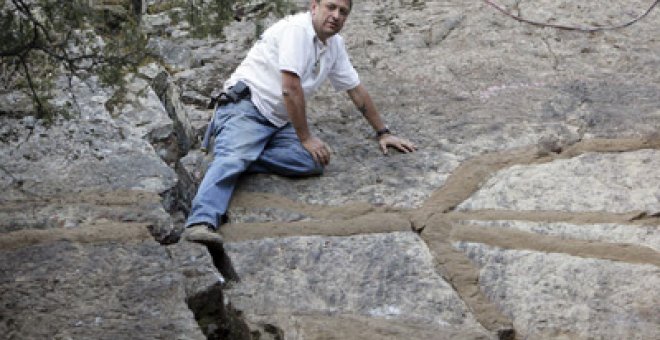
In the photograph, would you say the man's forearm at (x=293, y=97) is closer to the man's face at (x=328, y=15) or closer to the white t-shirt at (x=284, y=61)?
the white t-shirt at (x=284, y=61)

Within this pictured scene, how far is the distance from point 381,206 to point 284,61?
92cm

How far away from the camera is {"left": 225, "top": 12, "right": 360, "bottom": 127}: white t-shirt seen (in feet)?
15.9

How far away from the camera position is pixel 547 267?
169 inches

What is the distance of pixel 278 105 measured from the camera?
5066 millimetres

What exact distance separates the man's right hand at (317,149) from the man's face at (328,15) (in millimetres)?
579

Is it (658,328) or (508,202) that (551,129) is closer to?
(508,202)

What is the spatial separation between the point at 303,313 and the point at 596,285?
1335mm

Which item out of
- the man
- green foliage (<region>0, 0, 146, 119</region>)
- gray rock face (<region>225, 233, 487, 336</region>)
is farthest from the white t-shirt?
green foliage (<region>0, 0, 146, 119</region>)

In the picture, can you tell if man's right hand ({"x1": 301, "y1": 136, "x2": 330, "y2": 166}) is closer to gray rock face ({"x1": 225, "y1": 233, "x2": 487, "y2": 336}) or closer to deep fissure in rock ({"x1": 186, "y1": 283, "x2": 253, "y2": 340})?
gray rock face ({"x1": 225, "y1": 233, "x2": 487, "y2": 336})

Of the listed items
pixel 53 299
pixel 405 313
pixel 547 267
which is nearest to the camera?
pixel 53 299

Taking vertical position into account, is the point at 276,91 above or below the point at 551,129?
above

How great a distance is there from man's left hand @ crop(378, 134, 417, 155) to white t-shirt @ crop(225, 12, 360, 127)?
1.55ft

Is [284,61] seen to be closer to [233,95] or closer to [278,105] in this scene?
[278,105]

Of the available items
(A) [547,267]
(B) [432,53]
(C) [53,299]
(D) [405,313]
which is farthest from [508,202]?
(C) [53,299]
